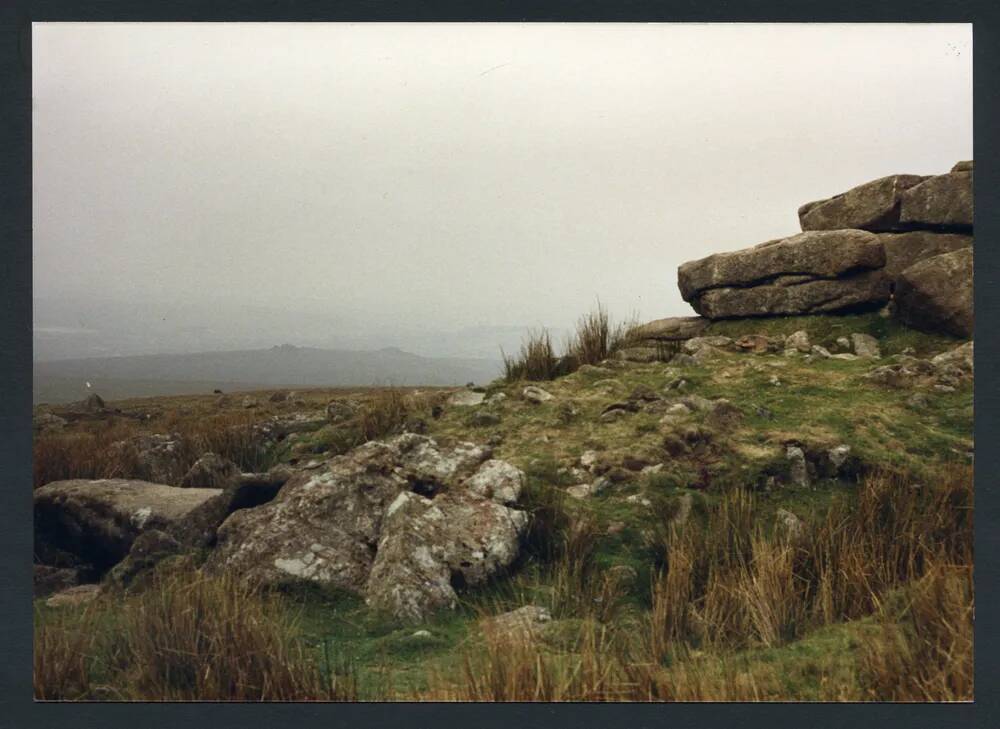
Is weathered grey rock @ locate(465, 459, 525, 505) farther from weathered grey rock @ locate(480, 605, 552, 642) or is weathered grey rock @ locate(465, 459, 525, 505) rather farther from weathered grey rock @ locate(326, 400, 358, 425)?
weathered grey rock @ locate(326, 400, 358, 425)

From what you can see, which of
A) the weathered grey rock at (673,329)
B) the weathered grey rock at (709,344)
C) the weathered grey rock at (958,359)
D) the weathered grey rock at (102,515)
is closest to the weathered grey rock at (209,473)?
the weathered grey rock at (102,515)

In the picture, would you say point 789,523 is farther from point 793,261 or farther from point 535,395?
point 793,261

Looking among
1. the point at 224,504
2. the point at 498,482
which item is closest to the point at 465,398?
the point at 498,482

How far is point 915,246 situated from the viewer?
10062 mm

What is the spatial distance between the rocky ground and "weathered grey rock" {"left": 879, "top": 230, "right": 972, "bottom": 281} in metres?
0.67

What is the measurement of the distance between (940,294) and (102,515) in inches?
344

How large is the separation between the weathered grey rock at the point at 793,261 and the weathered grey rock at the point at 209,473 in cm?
678

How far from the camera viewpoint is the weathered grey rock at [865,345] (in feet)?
30.1

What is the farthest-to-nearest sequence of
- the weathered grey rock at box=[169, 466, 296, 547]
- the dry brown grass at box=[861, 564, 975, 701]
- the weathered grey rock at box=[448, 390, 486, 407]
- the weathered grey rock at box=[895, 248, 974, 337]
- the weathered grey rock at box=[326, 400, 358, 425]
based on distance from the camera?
the weathered grey rock at box=[895, 248, 974, 337]
the weathered grey rock at box=[326, 400, 358, 425]
the weathered grey rock at box=[448, 390, 486, 407]
the weathered grey rock at box=[169, 466, 296, 547]
the dry brown grass at box=[861, 564, 975, 701]

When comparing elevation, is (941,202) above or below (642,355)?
above

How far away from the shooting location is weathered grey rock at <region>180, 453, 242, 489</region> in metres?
7.23

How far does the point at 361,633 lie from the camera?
4.97m

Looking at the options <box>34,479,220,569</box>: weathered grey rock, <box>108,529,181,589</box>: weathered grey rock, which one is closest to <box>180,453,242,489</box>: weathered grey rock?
<box>34,479,220,569</box>: weathered grey rock

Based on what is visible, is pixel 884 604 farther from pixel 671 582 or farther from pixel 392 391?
pixel 392 391
